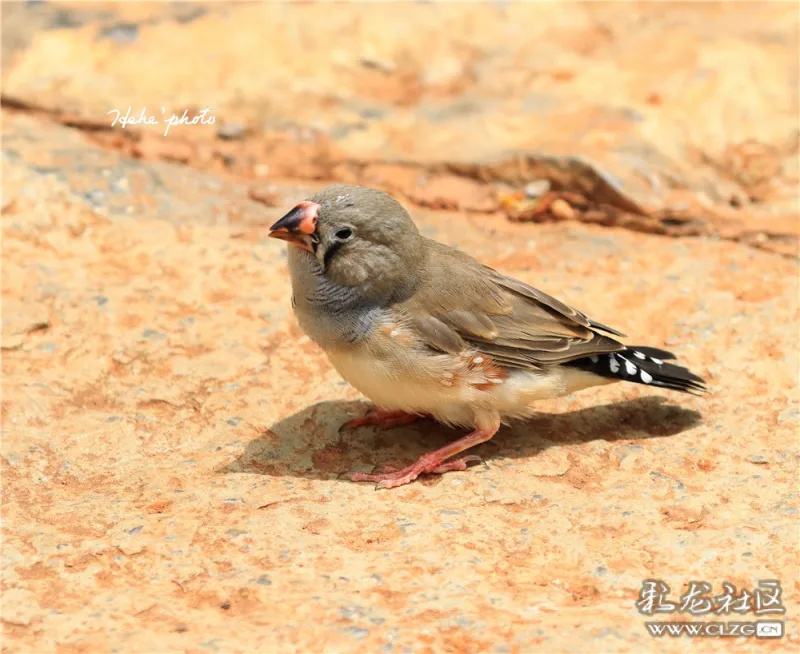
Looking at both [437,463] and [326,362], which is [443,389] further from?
[326,362]

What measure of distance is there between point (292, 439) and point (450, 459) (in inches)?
31.1

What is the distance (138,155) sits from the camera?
23.2ft

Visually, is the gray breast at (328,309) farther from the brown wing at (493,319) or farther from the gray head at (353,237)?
the brown wing at (493,319)

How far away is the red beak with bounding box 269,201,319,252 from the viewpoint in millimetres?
4152

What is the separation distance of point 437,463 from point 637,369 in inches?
43.7

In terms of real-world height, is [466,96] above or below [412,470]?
above

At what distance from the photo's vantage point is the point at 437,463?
4355 millimetres

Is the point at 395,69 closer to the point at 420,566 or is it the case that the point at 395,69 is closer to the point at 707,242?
the point at 707,242

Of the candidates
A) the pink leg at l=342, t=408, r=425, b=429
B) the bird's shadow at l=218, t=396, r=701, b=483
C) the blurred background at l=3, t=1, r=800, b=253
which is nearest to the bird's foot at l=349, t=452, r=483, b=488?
the bird's shadow at l=218, t=396, r=701, b=483

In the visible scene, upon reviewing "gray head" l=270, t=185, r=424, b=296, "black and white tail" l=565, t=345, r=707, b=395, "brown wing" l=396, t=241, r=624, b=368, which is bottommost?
"black and white tail" l=565, t=345, r=707, b=395

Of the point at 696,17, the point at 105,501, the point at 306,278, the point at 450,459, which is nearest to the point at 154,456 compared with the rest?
the point at 105,501

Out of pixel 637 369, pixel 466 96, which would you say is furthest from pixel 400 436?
pixel 466 96

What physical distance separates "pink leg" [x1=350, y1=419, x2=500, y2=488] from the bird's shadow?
5.6 inches

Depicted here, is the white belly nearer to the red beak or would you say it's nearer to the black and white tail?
the black and white tail
